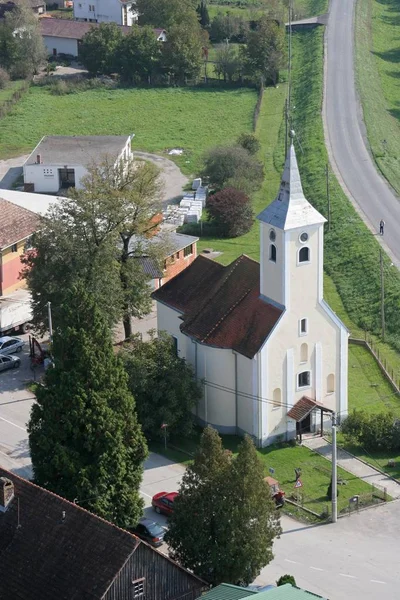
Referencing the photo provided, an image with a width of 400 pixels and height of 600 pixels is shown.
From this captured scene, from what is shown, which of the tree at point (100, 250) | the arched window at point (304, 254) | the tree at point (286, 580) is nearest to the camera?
the tree at point (286, 580)

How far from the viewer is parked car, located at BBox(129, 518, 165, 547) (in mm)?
54312

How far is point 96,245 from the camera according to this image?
234 ft

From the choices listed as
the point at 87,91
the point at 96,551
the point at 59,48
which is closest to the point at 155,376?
the point at 96,551

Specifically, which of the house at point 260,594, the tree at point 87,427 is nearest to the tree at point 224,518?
the house at point 260,594

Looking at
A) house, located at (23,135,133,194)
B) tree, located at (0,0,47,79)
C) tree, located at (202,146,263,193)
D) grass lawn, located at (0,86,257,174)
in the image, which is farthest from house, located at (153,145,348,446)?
tree, located at (0,0,47,79)

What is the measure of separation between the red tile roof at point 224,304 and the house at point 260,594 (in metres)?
19.1

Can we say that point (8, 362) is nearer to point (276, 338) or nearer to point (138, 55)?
point (276, 338)

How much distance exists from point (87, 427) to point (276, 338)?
46.1 feet

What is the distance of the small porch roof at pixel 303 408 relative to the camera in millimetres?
63562

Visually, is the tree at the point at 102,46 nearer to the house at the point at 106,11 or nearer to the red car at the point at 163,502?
the house at the point at 106,11

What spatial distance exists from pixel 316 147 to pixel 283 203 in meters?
57.2

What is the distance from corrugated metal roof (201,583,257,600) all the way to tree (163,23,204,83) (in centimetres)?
9915

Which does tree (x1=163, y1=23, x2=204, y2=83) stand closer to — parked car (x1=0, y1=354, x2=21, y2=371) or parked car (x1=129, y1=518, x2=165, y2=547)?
parked car (x1=0, y1=354, x2=21, y2=371)

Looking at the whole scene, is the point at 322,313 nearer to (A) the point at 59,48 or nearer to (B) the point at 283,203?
(B) the point at 283,203
